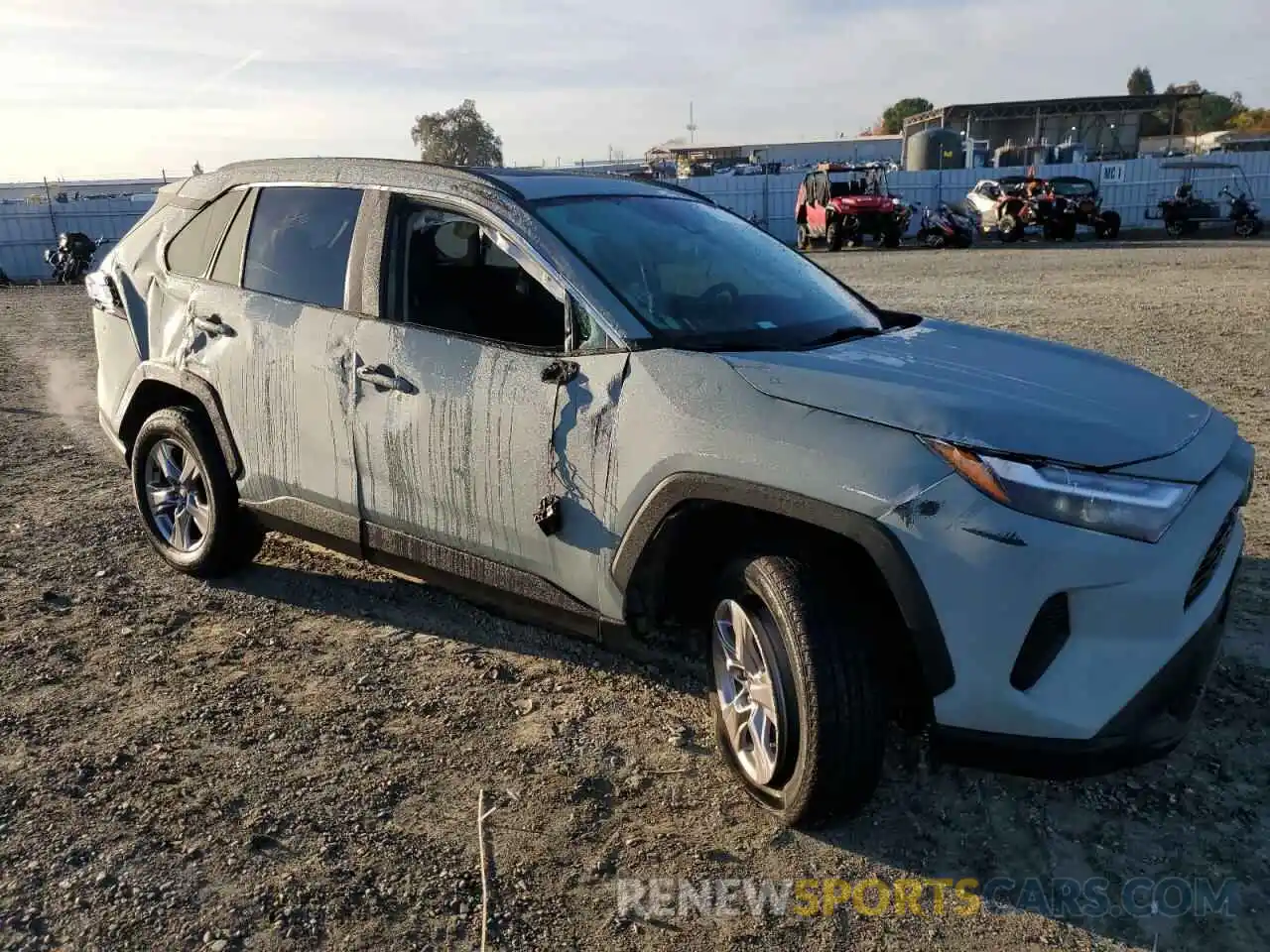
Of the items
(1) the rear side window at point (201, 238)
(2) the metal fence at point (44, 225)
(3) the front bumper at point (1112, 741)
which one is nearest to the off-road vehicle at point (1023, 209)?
(2) the metal fence at point (44, 225)

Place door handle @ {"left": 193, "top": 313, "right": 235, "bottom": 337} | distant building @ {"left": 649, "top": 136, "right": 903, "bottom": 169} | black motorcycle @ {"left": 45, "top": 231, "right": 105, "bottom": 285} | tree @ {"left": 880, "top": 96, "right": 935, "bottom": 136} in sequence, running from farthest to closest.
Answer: tree @ {"left": 880, "top": 96, "right": 935, "bottom": 136}, distant building @ {"left": 649, "top": 136, "right": 903, "bottom": 169}, black motorcycle @ {"left": 45, "top": 231, "right": 105, "bottom": 285}, door handle @ {"left": 193, "top": 313, "right": 235, "bottom": 337}

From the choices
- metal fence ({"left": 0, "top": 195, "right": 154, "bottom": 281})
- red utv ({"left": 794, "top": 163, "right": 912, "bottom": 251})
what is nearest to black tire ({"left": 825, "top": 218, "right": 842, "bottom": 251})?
red utv ({"left": 794, "top": 163, "right": 912, "bottom": 251})

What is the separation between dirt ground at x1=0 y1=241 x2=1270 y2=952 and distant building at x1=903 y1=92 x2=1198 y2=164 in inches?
2597

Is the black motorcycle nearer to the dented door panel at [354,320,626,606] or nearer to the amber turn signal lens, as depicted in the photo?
the dented door panel at [354,320,626,606]

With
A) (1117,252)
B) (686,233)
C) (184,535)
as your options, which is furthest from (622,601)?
(1117,252)

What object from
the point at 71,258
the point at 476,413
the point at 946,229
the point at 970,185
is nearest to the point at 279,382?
the point at 476,413

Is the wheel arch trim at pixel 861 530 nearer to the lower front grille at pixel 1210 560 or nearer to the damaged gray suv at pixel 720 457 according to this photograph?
the damaged gray suv at pixel 720 457

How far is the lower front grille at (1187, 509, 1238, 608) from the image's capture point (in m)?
2.53

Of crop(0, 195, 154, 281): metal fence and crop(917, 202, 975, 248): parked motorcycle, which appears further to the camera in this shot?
crop(917, 202, 975, 248): parked motorcycle

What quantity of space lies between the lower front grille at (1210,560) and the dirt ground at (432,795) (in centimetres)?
73

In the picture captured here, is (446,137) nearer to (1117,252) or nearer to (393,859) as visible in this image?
(1117,252)

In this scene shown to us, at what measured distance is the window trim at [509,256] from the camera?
10.4ft

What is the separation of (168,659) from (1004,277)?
16.8m

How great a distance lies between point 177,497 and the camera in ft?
15.3
